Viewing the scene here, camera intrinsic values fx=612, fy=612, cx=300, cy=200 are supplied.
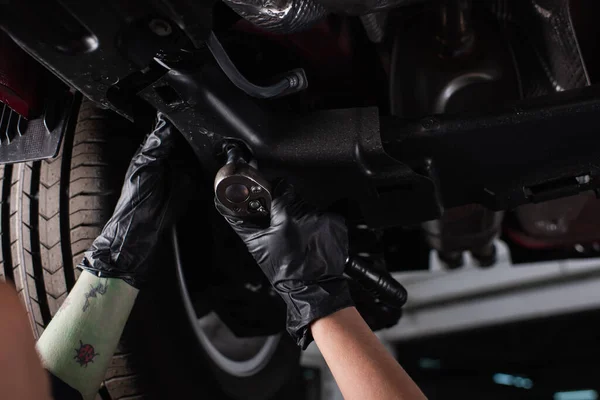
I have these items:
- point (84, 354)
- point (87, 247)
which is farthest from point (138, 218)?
point (84, 354)

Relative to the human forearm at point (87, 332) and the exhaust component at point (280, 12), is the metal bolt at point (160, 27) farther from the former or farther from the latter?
the human forearm at point (87, 332)

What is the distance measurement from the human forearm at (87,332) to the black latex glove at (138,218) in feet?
0.09

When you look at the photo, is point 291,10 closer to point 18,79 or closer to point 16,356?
point 18,79

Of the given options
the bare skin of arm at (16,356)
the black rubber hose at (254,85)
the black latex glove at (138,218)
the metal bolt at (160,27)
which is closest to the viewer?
the bare skin of arm at (16,356)

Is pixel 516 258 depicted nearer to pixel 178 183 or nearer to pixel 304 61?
pixel 304 61

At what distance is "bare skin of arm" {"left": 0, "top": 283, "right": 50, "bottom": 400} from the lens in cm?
62

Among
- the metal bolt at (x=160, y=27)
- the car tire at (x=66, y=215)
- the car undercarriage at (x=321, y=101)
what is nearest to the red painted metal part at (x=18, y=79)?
the car undercarriage at (x=321, y=101)

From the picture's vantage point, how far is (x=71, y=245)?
119 cm

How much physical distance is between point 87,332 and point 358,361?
0.48 m

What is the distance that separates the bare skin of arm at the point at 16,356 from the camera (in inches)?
24.4

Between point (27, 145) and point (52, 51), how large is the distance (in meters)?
0.33

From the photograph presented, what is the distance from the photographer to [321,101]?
1.36 metres

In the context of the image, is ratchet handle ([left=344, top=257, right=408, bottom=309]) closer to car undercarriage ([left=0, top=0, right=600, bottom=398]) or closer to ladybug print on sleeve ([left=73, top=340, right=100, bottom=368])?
car undercarriage ([left=0, top=0, right=600, bottom=398])

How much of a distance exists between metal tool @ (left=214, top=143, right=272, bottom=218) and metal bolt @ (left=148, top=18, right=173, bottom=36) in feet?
0.79
